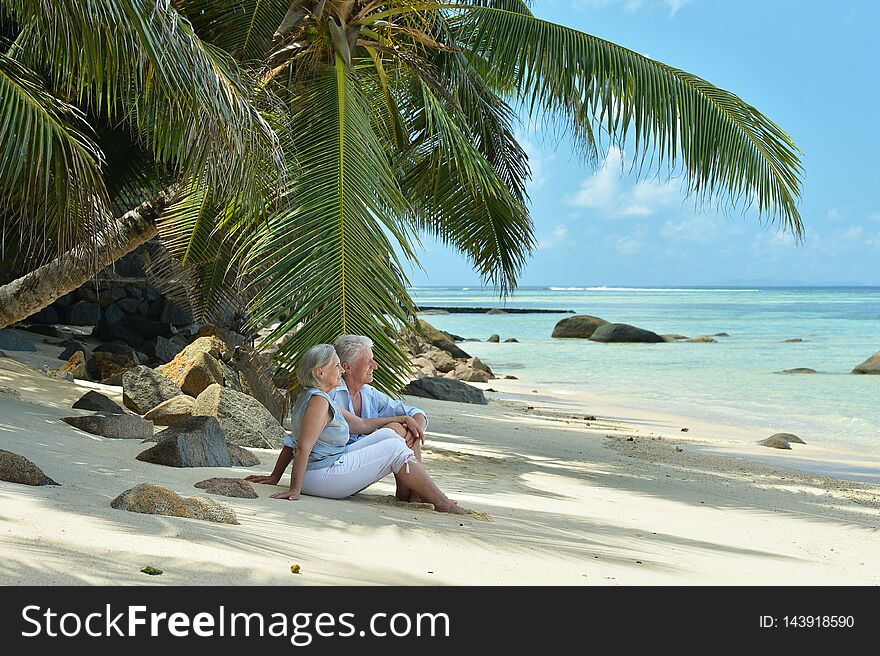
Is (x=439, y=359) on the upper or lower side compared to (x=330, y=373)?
upper

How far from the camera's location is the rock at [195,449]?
5.21m

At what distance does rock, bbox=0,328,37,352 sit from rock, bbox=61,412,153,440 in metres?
6.05

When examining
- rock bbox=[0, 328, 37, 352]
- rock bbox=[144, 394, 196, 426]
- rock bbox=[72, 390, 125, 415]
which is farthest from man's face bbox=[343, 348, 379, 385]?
rock bbox=[0, 328, 37, 352]

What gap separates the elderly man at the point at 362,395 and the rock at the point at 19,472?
1.49 metres

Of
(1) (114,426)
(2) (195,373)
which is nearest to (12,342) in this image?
(2) (195,373)

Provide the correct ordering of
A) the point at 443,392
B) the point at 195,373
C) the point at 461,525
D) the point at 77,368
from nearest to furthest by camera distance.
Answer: the point at 461,525 → the point at 195,373 → the point at 77,368 → the point at 443,392

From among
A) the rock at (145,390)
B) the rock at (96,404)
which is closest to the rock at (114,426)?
the rock at (96,404)

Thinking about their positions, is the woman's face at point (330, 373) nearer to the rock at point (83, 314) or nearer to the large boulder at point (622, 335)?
the rock at point (83, 314)

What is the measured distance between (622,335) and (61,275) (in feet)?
87.3

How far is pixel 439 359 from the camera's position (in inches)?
804

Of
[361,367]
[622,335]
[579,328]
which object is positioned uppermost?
[579,328]

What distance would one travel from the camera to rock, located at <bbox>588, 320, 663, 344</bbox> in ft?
106

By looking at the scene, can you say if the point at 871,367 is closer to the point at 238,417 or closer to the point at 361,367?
the point at 238,417

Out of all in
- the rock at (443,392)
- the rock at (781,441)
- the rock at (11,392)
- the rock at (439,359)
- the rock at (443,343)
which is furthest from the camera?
the rock at (443,343)
